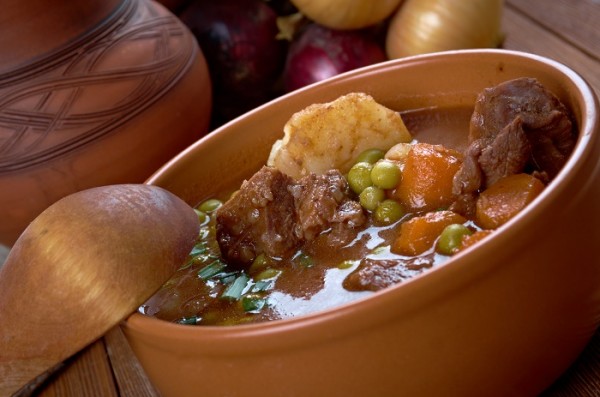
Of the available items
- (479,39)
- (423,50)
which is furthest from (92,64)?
(479,39)

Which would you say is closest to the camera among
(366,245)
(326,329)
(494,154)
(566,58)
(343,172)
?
(326,329)

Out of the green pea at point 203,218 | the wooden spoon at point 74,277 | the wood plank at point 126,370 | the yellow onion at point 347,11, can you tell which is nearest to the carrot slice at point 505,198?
the wooden spoon at point 74,277

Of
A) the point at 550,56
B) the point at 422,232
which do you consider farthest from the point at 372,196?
→ the point at 550,56

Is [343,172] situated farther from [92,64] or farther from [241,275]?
[92,64]

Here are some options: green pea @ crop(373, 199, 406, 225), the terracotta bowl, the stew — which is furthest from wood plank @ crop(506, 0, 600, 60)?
the terracotta bowl

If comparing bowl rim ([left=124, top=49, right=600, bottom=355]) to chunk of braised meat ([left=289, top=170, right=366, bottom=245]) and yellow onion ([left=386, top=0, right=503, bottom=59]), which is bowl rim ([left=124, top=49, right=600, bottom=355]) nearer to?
chunk of braised meat ([left=289, top=170, right=366, bottom=245])

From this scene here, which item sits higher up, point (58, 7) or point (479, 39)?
point (58, 7)
